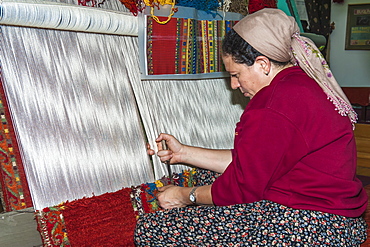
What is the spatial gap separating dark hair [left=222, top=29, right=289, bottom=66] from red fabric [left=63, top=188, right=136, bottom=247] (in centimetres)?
63

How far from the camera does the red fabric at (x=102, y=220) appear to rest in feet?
4.56

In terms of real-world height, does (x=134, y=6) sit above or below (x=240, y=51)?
above

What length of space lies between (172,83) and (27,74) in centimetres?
68

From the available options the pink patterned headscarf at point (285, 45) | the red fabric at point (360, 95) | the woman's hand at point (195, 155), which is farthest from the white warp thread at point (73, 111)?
the red fabric at point (360, 95)

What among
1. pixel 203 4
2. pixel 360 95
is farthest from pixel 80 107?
pixel 360 95

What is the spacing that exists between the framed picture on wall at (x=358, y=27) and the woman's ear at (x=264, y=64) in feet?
18.1

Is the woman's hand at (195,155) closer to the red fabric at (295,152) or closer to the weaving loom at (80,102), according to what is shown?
the weaving loom at (80,102)

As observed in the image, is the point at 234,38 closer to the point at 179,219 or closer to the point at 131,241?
the point at 179,219

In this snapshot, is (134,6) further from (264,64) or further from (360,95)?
(360,95)

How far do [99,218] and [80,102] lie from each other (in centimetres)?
42

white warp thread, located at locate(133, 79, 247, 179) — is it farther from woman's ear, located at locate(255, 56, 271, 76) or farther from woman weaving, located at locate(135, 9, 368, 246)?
woman's ear, located at locate(255, 56, 271, 76)

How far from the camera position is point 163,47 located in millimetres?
1799

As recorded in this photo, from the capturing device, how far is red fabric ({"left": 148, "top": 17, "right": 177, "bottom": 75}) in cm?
176

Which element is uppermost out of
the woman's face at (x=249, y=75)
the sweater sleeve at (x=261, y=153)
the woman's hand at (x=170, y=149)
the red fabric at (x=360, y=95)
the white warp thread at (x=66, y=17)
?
the white warp thread at (x=66, y=17)
